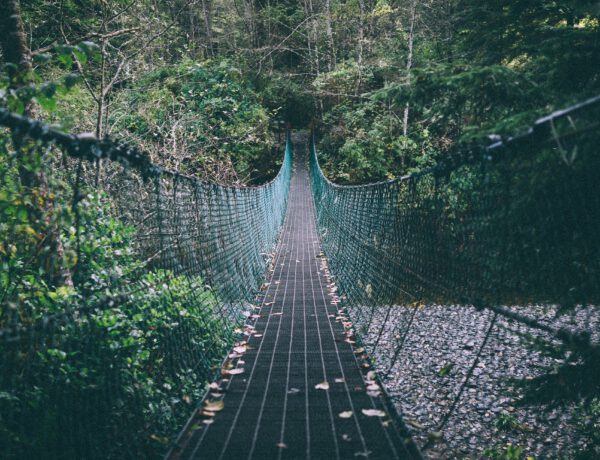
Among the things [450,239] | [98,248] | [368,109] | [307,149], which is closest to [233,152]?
[368,109]

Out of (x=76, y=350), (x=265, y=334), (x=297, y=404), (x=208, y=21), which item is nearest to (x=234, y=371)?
(x=297, y=404)

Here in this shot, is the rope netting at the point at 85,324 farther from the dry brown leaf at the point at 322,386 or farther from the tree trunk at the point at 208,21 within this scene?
the tree trunk at the point at 208,21

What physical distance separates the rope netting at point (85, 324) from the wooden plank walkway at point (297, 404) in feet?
0.87

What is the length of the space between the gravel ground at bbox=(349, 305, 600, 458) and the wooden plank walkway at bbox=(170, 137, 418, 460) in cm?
32

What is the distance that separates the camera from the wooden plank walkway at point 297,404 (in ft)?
6.46

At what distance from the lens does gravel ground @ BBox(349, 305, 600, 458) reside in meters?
3.40

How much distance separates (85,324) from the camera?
2223 millimetres

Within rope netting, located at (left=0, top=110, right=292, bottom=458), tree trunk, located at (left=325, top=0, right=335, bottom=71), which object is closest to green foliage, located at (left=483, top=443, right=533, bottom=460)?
rope netting, located at (left=0, top=110, right=292, bottom=458)

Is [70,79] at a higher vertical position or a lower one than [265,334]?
higher

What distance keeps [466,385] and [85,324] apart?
3.63 metres

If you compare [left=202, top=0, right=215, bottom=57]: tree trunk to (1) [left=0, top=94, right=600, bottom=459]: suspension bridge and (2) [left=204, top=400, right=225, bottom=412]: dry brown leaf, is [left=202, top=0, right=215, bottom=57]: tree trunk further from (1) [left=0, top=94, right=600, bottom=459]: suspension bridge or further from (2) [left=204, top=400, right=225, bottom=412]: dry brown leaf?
(2) [left=204, top=400, right=225, bottom=412]: dry brown leaf

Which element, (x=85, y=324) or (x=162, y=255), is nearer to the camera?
(x=85, y=324)

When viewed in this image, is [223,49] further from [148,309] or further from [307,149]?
[148,309]

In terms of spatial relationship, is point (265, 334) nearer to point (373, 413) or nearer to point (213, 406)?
point (213, 406)
